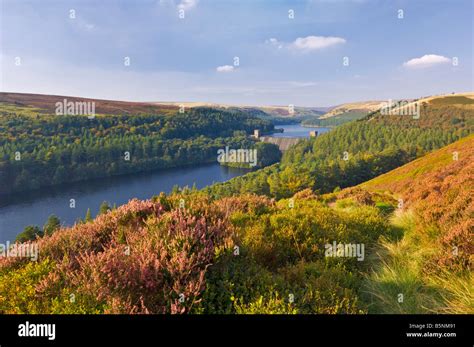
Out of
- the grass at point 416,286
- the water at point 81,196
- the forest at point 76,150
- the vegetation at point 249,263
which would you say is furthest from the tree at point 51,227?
the forest at point 76,150

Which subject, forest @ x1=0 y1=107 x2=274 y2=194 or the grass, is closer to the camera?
the grass

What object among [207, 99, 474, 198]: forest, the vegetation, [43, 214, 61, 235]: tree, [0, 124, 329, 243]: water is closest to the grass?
the vegetation

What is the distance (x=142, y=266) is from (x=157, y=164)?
15003 centimetres

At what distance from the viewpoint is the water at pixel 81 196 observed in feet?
265

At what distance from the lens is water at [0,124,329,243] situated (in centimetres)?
8069

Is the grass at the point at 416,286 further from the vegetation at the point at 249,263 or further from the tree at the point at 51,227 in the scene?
the tree at the point at 51,227

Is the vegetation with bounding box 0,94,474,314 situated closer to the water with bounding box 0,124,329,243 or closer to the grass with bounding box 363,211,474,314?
the grass with bounding box 363,211,474,314

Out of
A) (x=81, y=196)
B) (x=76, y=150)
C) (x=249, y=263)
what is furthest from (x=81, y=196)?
(x=249, y=263)

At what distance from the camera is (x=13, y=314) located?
13.8 ft

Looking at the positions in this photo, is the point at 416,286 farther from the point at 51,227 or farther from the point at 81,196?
the point at 81,196

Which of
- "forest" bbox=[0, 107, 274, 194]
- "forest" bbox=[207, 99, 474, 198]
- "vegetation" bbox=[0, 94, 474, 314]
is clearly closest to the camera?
"vegetation" bbox=[0, 94, 474, 314]

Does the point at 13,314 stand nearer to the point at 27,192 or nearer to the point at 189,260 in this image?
the point at 189,260
